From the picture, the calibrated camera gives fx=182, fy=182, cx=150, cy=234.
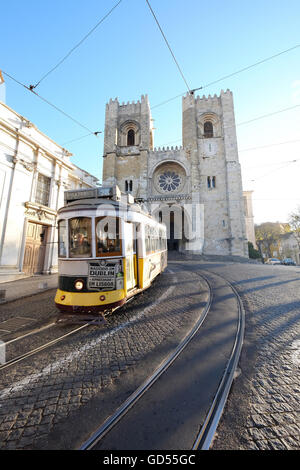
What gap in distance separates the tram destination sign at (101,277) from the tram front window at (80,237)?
0.34 meters

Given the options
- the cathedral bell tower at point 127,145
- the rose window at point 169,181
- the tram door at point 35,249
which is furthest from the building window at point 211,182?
the tram door at point 35,249

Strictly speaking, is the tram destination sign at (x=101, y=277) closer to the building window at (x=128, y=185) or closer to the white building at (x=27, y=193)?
the white building at (x=27, y=193)

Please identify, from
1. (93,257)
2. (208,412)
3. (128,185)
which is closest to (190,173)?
(128,185)

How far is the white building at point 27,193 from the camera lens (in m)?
9.31

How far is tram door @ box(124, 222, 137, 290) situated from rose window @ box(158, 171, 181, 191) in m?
24.0

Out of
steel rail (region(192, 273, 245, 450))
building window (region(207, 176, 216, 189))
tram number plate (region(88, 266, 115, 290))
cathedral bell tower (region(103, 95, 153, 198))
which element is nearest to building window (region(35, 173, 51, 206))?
tram number plate (region(88, 266, 115, 290))

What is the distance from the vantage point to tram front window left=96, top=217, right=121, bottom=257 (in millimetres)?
4277

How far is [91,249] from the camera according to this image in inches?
166

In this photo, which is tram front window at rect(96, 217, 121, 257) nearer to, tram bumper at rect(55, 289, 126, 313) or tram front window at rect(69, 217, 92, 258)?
tram front window at rect(69, 217, 92, 258)

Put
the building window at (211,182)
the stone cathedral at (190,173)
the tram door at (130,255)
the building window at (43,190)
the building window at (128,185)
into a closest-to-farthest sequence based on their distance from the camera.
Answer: the tram door at (130,255) < the building window at (43,190) < the stone cathedral at (190,173) < the building window at (211,182) < the building window at (128,185)

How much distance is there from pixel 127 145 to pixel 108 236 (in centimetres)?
2979

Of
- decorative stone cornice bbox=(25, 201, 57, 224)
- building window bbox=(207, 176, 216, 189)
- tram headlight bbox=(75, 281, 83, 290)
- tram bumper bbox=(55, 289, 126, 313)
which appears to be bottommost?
tram bumper bbox=(55, 289, 126, 313)

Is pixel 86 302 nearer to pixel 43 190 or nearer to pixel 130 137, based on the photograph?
pixel 43 190
